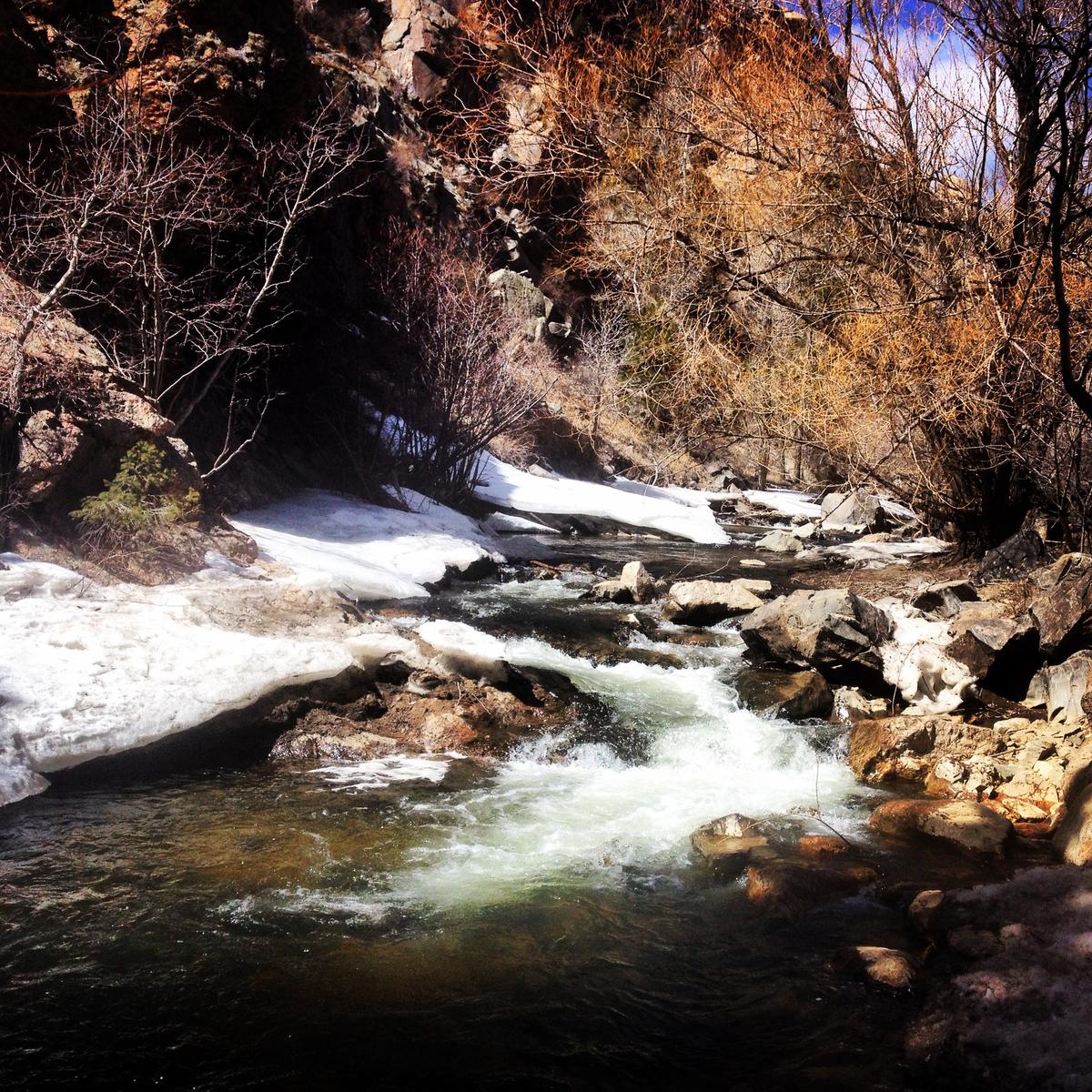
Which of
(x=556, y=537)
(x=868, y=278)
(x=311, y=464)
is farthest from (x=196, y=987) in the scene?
(x=556, y=537)

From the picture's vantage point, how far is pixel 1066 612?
23.8ft

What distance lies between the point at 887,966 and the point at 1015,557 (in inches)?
324

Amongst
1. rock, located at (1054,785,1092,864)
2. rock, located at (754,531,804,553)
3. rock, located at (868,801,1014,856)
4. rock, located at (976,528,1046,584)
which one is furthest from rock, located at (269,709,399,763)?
rock, located at (754,531,804,553)

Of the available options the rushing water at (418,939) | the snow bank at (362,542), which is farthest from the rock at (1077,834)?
the snow bank at (362,542)

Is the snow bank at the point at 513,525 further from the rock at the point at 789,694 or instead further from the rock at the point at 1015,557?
the rock at the point at 789,694

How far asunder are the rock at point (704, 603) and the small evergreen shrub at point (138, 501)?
487 cm

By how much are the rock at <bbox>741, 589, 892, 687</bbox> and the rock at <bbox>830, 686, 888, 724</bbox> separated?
33cm

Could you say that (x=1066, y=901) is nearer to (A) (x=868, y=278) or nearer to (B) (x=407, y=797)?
(B) (x=407, y=797)

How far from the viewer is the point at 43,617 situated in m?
5.79

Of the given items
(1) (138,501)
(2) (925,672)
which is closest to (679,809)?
(2) (925,672)

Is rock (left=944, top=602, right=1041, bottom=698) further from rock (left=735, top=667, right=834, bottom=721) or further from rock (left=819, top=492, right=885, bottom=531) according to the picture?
rock (left=819, top=492, right=885, bottom=531)

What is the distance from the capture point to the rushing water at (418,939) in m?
2.91

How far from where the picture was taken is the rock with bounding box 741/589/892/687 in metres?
7.19

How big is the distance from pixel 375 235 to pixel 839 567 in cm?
968
